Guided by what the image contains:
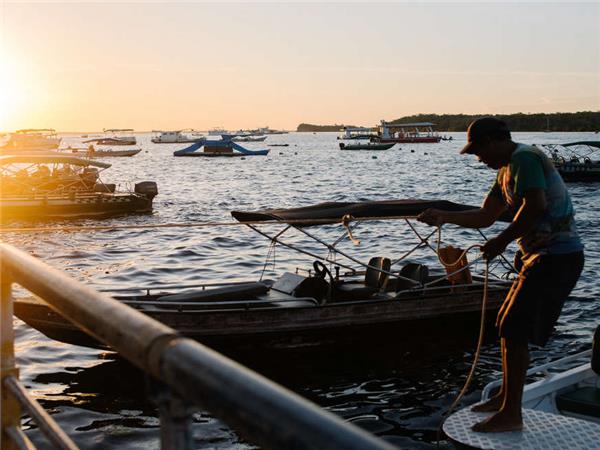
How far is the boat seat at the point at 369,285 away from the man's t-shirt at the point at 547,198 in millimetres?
6589

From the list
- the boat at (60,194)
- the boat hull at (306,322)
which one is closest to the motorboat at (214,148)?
the boat at (60,194)

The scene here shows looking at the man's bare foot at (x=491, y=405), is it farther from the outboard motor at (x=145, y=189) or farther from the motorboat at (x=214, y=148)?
the motorboat at (x=214, y=148)

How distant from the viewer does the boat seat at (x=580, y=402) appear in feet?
24.3

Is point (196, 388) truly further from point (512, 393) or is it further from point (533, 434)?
point (533, 434)

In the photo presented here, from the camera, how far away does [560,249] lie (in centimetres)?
586

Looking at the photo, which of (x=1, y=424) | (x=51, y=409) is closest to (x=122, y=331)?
(x=1, y=424)

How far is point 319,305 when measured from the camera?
40.0 feet

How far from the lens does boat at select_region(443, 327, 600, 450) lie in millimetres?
6145

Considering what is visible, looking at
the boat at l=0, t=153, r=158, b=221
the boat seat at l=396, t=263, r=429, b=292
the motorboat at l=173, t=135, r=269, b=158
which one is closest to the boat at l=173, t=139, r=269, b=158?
the motorboat at l=173, t=135, r=269, b=158

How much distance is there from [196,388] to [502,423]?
5.54 m

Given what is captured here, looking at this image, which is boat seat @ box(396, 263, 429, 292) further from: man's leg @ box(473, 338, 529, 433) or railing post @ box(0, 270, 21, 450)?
railing post @ box(0, 270, 21, 450)

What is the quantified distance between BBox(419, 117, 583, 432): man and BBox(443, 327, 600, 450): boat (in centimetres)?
45

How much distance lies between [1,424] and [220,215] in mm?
37859

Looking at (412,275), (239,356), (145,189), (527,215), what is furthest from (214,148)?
(527,215)
